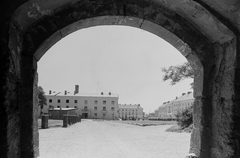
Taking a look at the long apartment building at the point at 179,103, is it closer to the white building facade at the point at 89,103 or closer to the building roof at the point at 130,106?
the building roof at the point at 130,106

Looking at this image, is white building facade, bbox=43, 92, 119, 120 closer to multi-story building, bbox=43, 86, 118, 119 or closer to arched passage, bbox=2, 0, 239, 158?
multi-story building, bbox=43, 86, 118, 119

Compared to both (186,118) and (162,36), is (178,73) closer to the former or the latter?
(186,118)

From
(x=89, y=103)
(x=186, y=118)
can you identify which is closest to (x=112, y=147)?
(x=186, y=118)

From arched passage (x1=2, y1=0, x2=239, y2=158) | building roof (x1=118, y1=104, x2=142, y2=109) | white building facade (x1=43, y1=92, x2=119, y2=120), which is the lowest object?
building roof (x1=118, y1=104, x2=142, y2=109)

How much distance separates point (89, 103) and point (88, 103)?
35 centimetres

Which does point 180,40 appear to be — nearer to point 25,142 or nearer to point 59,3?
point 59,3

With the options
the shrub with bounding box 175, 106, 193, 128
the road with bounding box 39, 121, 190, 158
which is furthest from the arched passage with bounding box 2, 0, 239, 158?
the shrub with bounding box 175, 106, 193, 128

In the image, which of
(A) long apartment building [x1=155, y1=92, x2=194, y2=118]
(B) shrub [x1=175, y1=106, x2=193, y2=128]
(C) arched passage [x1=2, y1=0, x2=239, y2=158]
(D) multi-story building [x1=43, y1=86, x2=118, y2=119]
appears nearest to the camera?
(C) arched passage [x1=2, y1=0, x2=239, y2=158]

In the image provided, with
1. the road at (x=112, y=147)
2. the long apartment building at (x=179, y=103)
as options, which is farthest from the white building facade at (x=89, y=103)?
the road at (x=112, y=147)

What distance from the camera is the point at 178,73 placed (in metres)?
15.0

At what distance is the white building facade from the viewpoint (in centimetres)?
6041

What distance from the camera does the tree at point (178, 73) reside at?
14.6 m

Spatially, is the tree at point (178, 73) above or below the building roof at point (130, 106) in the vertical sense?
above

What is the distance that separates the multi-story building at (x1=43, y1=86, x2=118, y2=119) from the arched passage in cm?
5829
